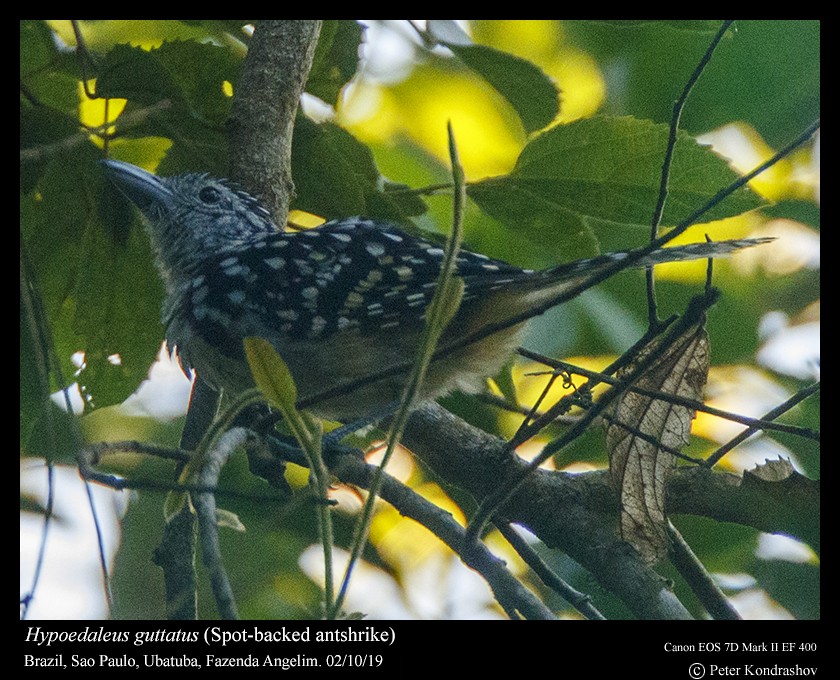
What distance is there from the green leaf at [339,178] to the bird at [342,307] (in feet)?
0.18

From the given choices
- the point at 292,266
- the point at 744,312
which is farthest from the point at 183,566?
the point at 744,312

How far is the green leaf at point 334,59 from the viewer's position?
9.87ft

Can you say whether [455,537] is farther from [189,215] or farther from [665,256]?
[189,215]

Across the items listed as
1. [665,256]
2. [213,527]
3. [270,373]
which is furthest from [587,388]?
[213,527]

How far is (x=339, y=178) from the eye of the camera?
293 centimetres

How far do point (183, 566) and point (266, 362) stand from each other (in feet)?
2.68

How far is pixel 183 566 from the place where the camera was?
7.63 ft

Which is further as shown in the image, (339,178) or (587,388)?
(339,178)

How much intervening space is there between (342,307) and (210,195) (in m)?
0.75

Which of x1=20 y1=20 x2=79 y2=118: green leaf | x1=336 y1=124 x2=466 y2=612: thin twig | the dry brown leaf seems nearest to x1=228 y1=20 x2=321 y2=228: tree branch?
x1=20 y1=20 x2=79 y2=118: green leaf

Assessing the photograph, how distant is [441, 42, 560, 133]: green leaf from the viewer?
284 cm

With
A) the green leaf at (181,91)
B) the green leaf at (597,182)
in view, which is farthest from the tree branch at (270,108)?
the green leaf at (597,182)

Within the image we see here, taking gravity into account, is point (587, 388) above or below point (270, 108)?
below

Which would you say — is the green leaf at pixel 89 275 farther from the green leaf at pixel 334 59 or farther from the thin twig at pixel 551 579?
the thin twig at pixel 551 579
